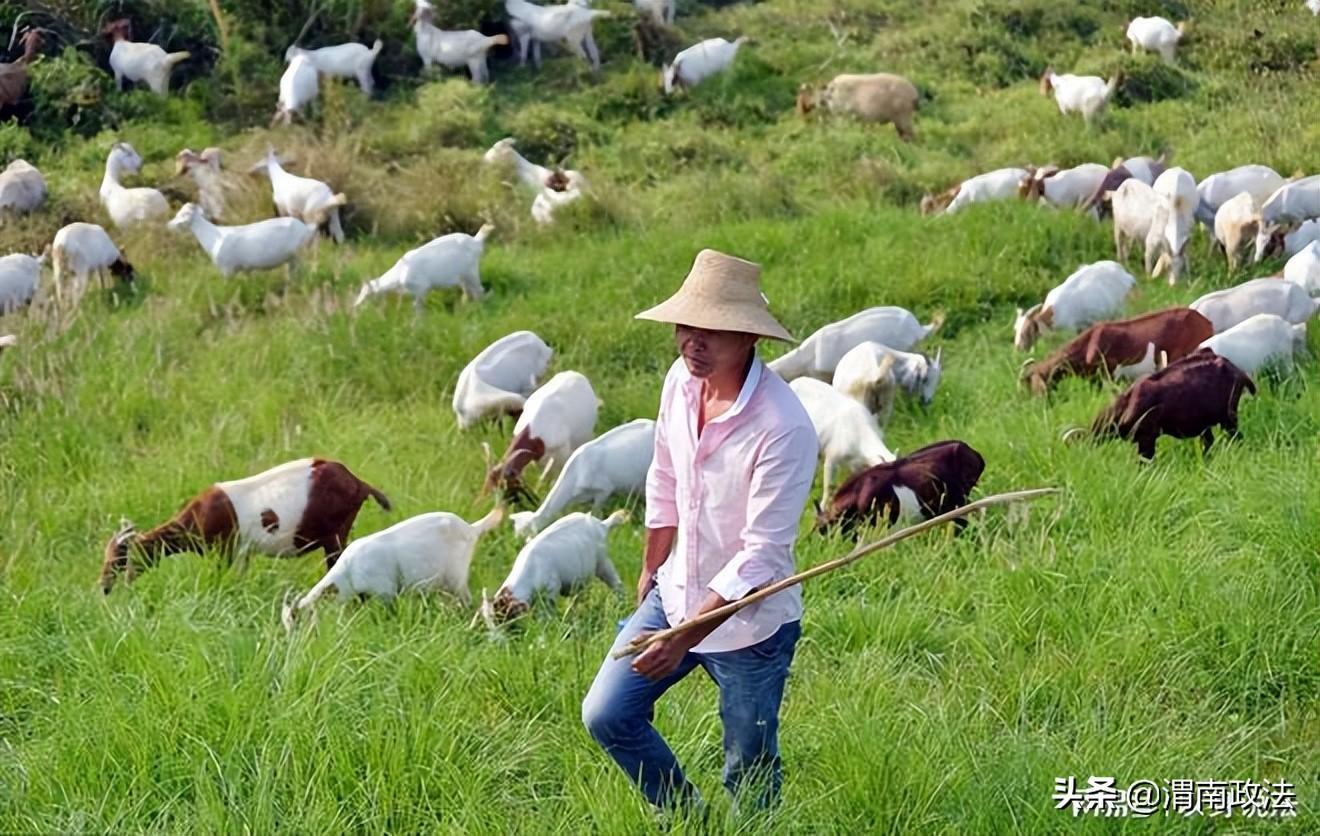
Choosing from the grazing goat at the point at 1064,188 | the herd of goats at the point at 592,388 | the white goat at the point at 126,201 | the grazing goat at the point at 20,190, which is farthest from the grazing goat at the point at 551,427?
the grazing goat at the point at 20,190

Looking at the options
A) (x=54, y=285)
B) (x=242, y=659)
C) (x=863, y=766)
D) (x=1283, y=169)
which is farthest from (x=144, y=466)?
(x=1283, y=169)

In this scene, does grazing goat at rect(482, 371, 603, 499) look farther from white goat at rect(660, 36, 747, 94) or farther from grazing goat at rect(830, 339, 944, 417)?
white goat at rect(660, 36, 747, 94)

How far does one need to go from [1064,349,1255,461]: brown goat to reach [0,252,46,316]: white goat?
6.48m

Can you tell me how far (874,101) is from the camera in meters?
14.2

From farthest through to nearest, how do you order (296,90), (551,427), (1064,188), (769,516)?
(296,90), (1064,188), (551,427), (769,516)

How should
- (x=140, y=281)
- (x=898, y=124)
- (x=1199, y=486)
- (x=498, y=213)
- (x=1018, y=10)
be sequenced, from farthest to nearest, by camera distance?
(x=1018, y=10) → (x=898, y=124) → (x=498, y=213) → (x=140, y=281) → (x=1199, y=486)

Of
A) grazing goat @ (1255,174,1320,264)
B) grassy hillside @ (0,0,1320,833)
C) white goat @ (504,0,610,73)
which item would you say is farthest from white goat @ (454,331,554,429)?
white goat @ (504,0,610,73)

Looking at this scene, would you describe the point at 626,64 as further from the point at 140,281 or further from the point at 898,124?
the point at 140,281

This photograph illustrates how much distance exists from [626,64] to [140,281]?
775 centimetres

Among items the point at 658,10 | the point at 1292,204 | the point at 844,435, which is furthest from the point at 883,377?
the point at 658,10

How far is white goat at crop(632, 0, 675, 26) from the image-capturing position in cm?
1752

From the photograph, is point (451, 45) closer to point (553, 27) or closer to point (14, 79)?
point (553, 27)

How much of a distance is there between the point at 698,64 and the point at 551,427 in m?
9.17

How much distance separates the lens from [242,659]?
4.35 meters
